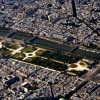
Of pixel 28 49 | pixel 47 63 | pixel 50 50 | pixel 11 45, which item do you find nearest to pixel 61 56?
pixel 47 63

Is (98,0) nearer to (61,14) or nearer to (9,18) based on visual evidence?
(61,14)

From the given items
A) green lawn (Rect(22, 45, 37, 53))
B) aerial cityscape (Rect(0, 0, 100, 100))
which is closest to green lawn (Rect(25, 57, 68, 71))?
aerial cityscape (Rect(0, 0, 100, 100))

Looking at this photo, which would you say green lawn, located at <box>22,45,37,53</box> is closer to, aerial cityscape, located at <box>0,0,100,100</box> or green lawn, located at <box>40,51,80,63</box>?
aerial cityscape, located at <box>0,0,100,100</box>

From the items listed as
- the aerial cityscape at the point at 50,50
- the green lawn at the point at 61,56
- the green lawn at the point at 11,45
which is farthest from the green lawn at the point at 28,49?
the green lawn at the point at 61,56

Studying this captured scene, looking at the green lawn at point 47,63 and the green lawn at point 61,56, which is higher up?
the green lawn at point 61,56

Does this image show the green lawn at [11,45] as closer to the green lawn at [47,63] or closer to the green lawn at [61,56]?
the green lawn at [47,63]

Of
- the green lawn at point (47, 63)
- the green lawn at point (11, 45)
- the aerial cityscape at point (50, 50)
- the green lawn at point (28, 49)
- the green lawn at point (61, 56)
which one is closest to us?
the aerial cityscape at point (50, 50)

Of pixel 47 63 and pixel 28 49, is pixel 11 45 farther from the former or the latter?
pixel 47 63

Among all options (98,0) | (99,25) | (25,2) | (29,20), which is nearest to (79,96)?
(99,25)
